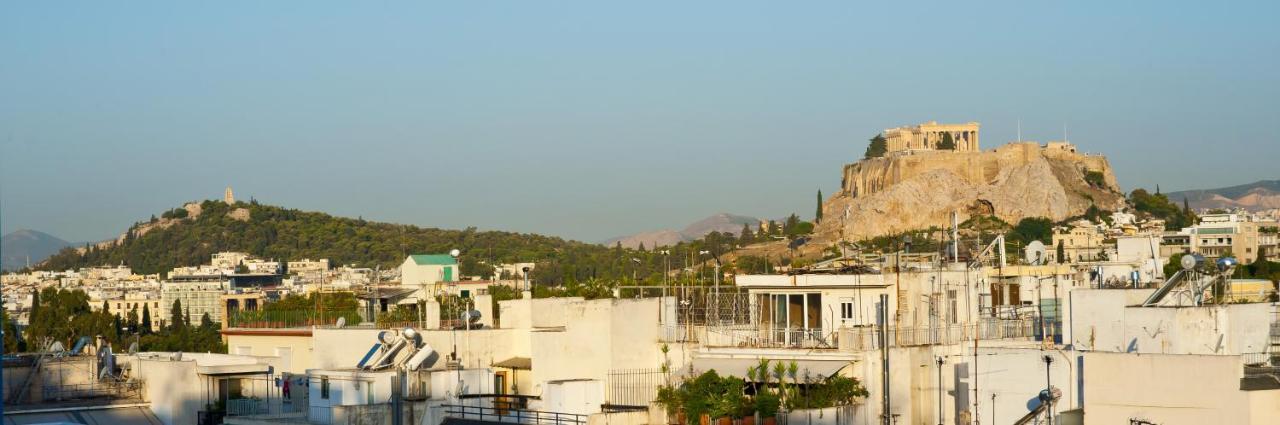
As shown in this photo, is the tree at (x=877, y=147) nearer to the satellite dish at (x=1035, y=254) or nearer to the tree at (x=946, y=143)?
→ the tree at (x=946, y=143)

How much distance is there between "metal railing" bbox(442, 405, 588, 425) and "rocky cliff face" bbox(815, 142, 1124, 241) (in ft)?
398

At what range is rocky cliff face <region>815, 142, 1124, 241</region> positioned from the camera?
149 m

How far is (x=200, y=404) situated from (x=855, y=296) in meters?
10.6

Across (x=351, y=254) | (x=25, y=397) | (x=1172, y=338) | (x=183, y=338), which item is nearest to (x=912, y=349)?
(x=1172, y=338)

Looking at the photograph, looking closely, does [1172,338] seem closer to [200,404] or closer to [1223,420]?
[1223,420]

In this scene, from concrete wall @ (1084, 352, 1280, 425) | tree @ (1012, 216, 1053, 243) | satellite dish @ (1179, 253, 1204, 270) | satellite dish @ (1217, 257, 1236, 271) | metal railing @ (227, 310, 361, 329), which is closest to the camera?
concrete wall @ (1084, 352, 1280, 425)

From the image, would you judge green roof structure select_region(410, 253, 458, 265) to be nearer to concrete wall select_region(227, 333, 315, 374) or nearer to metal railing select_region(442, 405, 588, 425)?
concrete wall select_region(227, 333, 315, 374)

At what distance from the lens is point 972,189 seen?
157000mm

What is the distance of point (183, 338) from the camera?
258 ft

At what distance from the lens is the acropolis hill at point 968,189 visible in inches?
5861

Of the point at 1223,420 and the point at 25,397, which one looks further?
the point at 25,397

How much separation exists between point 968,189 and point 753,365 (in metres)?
134

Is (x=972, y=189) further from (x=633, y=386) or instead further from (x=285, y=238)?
(x=633, y=386)

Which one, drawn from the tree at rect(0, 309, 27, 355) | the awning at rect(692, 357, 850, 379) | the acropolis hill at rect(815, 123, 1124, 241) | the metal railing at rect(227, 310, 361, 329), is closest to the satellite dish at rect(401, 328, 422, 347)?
the awning at rect(692, 357, 850, 379)
